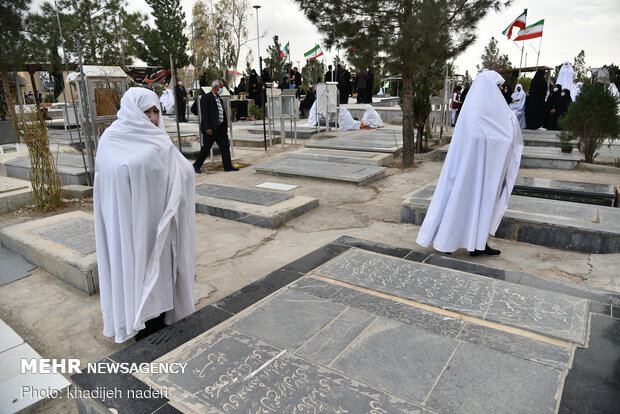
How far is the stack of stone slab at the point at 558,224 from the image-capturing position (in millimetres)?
3963

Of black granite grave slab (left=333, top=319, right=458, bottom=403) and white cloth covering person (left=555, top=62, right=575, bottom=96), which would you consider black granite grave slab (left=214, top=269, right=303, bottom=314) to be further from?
white cloth covering person (left=555, top=62, right=575, bottom=96)

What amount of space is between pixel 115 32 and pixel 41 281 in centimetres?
1991

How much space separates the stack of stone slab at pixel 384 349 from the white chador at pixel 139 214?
0.25 m

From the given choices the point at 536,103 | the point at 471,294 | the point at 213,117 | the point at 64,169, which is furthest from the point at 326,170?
the point at 536,103

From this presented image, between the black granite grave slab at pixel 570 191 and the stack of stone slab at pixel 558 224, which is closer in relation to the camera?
the stack of stone slab at pixel 558 224

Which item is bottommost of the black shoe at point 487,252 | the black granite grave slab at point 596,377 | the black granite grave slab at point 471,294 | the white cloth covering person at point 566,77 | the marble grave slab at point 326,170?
the black shoe at point 487,252

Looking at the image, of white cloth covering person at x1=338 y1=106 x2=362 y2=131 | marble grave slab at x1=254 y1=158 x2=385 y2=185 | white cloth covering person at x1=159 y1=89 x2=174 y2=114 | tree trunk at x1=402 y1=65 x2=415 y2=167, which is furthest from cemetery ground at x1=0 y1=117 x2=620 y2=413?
white cloth covering person at x1=159 y1=89 x2=174 y2=114

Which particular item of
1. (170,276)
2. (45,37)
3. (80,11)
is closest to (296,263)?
(170,276)

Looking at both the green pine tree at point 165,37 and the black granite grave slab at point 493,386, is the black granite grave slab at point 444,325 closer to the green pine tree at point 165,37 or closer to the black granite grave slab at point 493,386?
the black granite grave slab at point 493,386

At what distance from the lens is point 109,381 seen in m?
1.99

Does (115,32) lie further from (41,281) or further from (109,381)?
(109,381)

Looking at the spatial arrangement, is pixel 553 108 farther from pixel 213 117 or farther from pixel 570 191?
pixel 213 117

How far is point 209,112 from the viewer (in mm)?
7730

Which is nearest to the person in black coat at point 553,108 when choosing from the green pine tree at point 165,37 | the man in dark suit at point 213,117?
the man in dark suit at point 213,117
